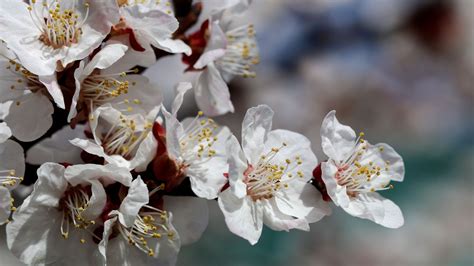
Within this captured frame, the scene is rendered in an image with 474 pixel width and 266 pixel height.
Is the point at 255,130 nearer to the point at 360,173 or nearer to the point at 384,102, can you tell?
the point at 360,173

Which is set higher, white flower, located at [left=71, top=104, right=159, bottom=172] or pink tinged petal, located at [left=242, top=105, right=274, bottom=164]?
pink tinged petal, located at [left=242, top=105, right=274, bottom=164]

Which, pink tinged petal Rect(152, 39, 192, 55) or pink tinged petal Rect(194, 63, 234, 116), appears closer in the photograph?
pink tinged petal Rect(152, 39, 192, 55)

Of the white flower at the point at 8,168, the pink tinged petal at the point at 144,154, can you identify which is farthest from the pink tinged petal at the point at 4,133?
the pink tinged petal at the point at 144,154

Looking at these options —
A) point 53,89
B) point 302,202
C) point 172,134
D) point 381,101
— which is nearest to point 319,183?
point 302,202

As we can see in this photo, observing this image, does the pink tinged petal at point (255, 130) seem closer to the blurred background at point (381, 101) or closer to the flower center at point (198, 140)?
the flower center at point (198, 140)

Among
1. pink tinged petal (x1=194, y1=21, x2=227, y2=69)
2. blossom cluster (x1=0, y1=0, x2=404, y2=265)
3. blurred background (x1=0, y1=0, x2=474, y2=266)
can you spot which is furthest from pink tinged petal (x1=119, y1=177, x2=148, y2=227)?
blurred background (x1=0, y1=0, x2=474, y2=266)

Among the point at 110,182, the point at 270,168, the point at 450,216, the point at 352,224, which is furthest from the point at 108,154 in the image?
the point at 450,216

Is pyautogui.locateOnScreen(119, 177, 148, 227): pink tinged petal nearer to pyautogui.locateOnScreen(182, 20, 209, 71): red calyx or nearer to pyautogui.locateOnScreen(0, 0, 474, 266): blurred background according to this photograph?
pyautogui.locateOnScreen(182, 20, 209, 71): red calyx

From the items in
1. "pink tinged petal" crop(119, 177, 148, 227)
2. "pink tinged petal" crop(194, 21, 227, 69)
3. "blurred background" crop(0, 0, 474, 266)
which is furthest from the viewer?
"blurred background" crop(0, 0, 474, 266)
